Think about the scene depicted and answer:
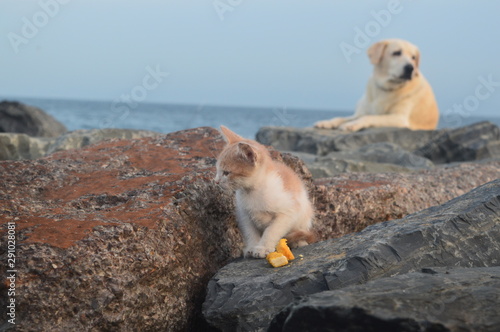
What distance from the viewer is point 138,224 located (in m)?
3.55

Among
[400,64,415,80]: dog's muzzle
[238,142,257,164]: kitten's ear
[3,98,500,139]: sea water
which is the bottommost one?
[3,98,500,139]: sea water

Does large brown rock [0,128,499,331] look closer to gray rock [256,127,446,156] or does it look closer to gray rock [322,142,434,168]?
gray rock [322,142,434,168]

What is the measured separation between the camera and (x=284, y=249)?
4004 millimetres

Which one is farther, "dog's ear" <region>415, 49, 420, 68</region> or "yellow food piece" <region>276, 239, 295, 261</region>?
"dog's ear" <region>415, 49, 420, 68</region>

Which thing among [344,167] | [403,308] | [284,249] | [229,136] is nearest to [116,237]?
[284,249]

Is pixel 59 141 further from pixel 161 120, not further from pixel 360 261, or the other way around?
pixel 161 120

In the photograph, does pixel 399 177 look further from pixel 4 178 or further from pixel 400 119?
pixel 400 119

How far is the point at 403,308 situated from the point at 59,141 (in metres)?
6.93

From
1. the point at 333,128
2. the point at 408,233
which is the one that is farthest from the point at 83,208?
the point at 333,128

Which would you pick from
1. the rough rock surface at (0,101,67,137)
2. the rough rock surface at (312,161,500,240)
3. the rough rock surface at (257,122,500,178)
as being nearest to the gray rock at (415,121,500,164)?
the rough rock surface at (257,122,500,178)

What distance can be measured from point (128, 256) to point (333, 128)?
10679 mm

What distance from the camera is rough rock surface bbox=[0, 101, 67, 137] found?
15.0m

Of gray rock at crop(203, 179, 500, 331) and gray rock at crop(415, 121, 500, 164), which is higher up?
gray rock at crop(203, 179, 500, 331)

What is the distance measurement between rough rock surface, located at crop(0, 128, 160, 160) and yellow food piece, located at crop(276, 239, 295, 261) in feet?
14.6
